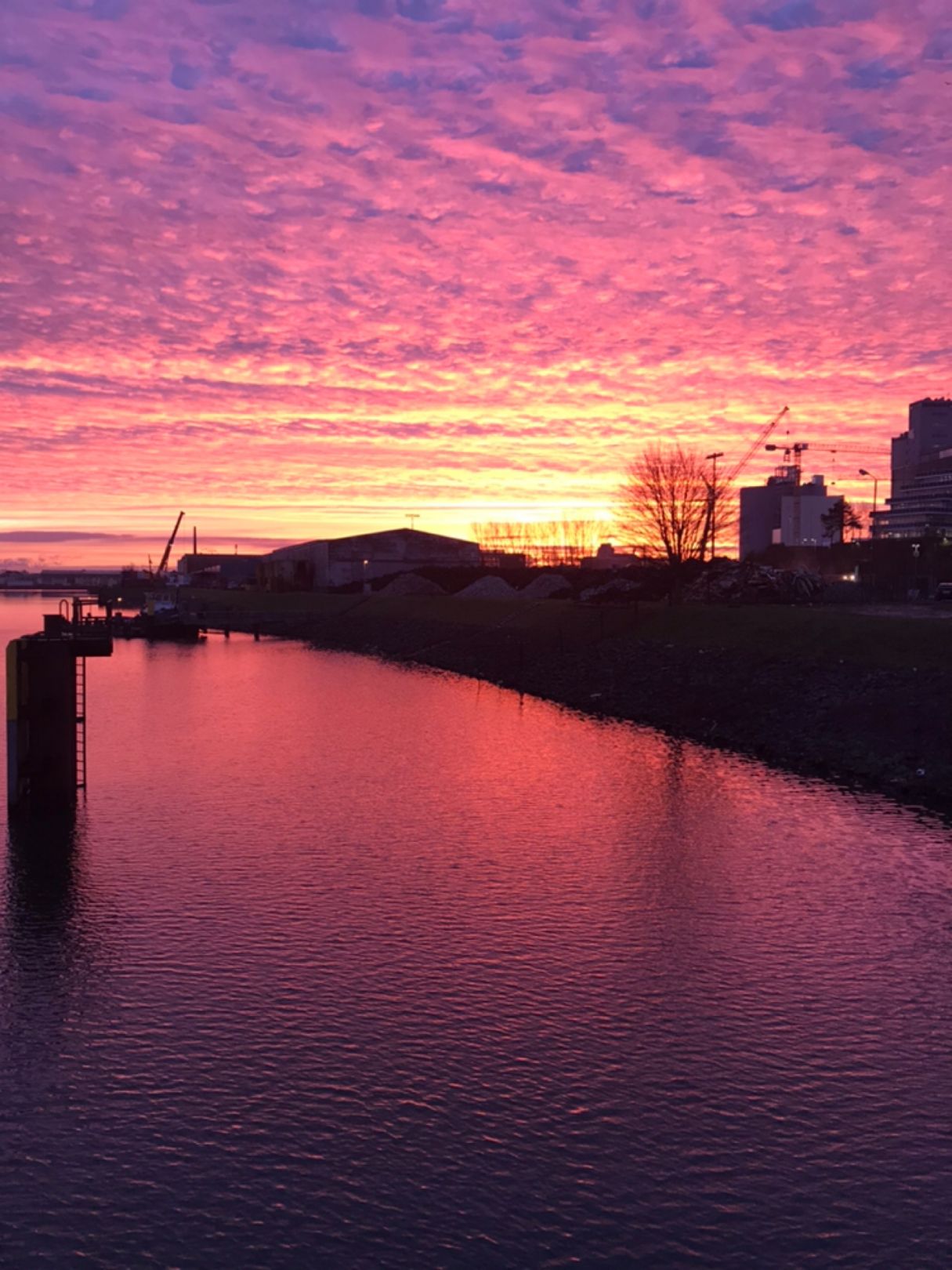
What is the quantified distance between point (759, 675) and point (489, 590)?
120131 mm

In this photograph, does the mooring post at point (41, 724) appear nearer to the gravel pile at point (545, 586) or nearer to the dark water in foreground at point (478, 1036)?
the dark water in foreground at point (478, 1036)

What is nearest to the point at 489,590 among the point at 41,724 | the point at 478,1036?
the point at 41,724

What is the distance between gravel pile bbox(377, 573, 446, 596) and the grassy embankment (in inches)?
2997

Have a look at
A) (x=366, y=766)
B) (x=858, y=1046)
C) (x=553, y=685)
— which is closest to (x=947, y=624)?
(x=553, y=685)

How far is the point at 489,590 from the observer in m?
184

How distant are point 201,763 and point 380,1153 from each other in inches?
1393

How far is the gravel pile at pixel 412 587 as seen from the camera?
7618 inches

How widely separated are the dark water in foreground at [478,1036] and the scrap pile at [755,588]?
66.3 m

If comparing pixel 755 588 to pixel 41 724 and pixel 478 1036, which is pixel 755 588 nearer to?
pixel 41 724

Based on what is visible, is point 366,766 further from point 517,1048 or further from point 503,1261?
point 503,1261

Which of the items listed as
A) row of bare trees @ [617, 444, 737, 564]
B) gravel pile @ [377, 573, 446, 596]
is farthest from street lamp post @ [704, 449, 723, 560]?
gravel pile @ [377, 573, 446, 596]

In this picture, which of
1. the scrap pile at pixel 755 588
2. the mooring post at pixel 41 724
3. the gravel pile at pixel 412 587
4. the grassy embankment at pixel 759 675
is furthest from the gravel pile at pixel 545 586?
the mooring post at pixel 41 724

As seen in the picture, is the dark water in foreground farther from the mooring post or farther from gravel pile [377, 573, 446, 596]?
gravel pile [377, 573, 446, 596]

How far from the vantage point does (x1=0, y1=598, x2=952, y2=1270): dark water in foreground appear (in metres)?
15.0
